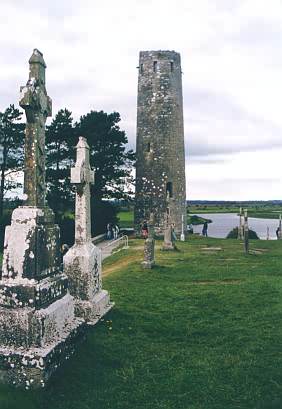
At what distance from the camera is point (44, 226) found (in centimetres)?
571

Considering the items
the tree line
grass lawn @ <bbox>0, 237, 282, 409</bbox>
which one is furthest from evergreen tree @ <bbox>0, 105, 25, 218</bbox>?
grass lawn @ <bbox>0, 237, 282, 409</bbox>

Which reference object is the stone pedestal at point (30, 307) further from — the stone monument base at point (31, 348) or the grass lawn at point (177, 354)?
the grass lawn at point (177, 354)

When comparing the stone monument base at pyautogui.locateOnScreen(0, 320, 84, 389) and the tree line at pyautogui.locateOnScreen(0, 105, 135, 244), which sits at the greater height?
the tree line at pyautogui.locateOnScreen(0, 105, 135, 244)

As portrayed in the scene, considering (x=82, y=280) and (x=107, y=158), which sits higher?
(x=107, y=158)

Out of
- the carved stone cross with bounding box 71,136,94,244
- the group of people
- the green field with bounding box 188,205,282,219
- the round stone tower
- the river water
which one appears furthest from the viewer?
the green field with bounding box 188,205,282,219

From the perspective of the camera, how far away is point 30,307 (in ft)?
17.5

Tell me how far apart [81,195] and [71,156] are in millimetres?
27475

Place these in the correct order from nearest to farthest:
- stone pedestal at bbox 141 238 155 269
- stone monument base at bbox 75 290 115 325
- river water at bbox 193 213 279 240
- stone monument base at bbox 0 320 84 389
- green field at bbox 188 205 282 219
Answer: stone monument base at bbox 0 320 84 389 → stone monument base at bbox 75 290 115 325 → stone pedestal at bbox 141 238 155 269 → river water at bbox 193 213 279 240 → green field at bbox 188 205 282 219

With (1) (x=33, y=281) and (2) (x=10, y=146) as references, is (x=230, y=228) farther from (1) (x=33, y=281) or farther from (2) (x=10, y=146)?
(1) (x=33, y=281)

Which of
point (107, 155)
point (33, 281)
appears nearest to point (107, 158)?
point (107, 155)

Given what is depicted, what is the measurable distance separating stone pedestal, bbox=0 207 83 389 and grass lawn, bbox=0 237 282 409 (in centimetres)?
20

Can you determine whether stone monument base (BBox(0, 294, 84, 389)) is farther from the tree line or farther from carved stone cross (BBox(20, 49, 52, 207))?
the tree line

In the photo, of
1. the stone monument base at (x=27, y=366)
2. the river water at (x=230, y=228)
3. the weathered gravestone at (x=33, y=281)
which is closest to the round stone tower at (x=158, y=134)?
the river water at (x=230, y=228)

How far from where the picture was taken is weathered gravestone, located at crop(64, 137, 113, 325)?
769 cm
